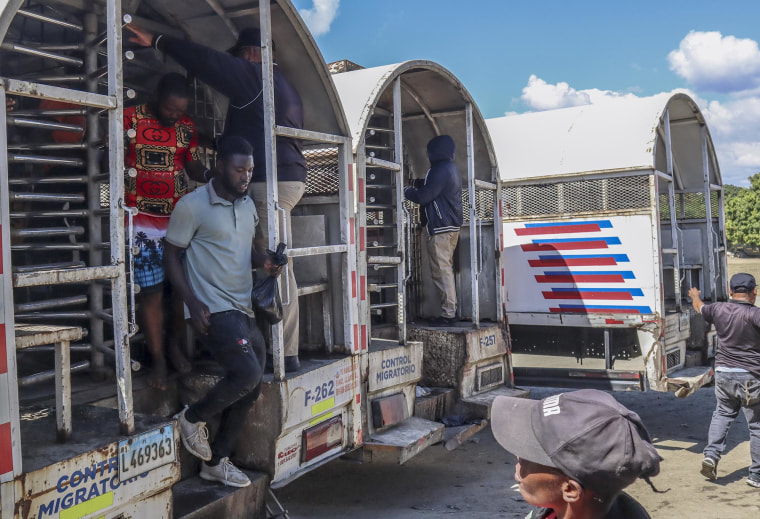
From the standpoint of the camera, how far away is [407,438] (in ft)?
15.9

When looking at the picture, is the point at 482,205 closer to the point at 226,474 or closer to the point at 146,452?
the point at 226,474

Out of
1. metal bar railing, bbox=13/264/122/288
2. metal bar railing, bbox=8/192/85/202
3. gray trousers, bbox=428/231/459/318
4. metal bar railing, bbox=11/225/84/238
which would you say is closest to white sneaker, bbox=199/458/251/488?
metal bar railing, bbox=13/264/122/288

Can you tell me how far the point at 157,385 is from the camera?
3.90 m

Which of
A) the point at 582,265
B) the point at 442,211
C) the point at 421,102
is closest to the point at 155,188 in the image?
the point at 442,211

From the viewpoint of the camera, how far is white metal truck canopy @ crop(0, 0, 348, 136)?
4254 millimetres

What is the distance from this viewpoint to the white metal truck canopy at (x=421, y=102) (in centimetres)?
514

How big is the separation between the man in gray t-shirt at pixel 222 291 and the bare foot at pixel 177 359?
0.46m

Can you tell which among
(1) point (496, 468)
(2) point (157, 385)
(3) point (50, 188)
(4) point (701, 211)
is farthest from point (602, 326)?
(3) point (50, 188)

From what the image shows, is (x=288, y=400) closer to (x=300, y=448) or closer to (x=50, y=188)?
(x=300, y=448)

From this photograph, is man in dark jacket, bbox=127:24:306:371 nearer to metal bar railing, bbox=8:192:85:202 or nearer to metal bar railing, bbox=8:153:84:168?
metal bar railing, bbox=8:153:84:168

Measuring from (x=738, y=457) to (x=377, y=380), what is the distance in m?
3.49

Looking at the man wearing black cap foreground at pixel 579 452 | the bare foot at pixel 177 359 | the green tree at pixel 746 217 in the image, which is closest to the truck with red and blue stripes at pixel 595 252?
the bare foot at pixel 177 359

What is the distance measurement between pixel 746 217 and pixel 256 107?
4040 centimetres

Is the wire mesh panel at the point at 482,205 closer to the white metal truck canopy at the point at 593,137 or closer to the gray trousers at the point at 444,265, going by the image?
the white metal truck canopy at the point at 593,137
